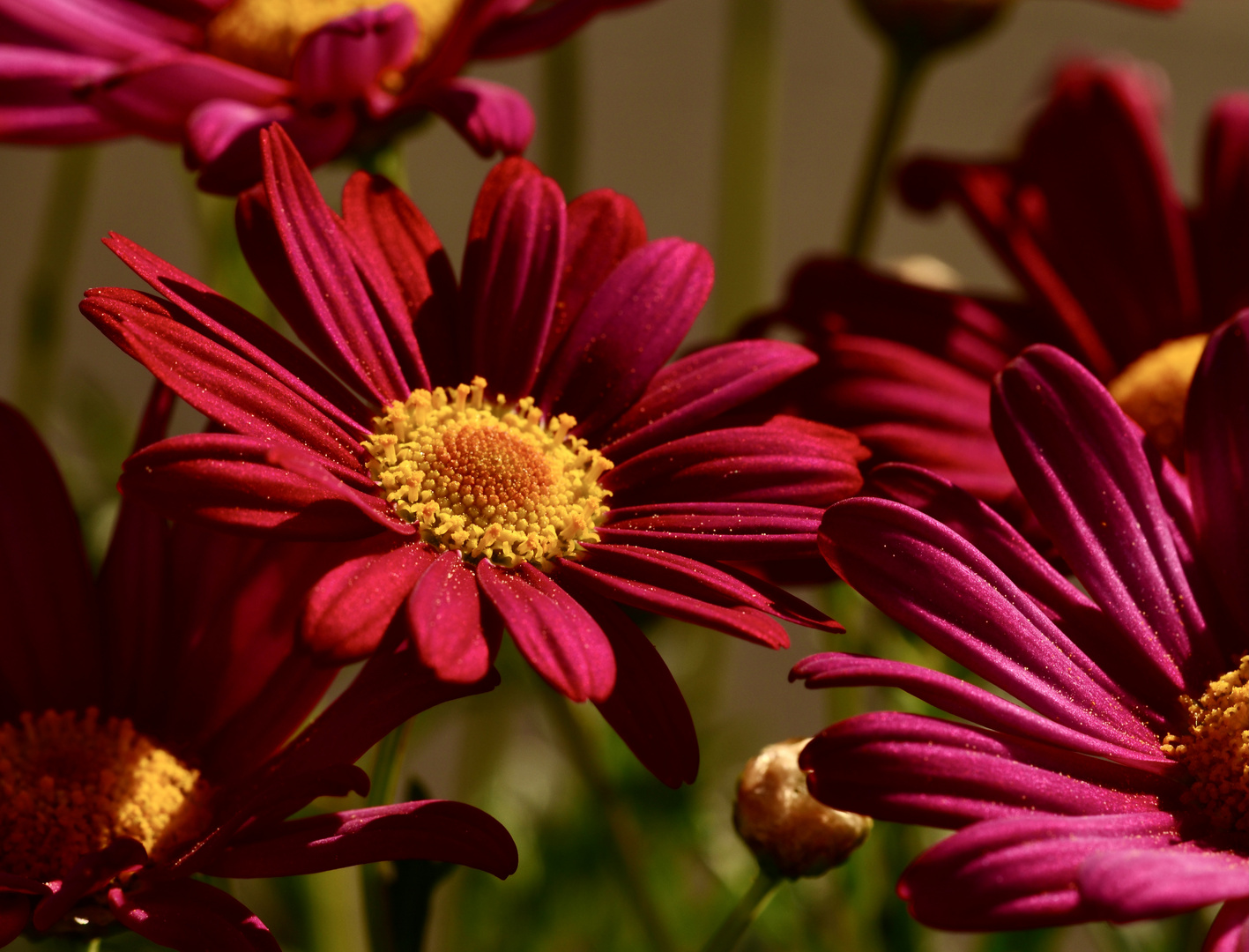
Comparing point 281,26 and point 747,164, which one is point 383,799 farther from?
point 747,164

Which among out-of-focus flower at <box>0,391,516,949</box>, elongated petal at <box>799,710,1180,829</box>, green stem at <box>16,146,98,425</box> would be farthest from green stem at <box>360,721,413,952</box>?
green stem at <box>16,146,98,425</box>

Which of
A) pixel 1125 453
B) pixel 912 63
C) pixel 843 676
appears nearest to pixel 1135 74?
pixel 912 63

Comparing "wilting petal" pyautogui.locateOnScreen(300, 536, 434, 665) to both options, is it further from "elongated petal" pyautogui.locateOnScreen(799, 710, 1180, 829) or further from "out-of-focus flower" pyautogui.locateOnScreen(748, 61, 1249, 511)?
"out-of-focus flower" pyautogui.locateOnScreen(748, 61, 1249, 511)

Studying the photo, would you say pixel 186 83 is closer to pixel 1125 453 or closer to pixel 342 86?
pixel 342 86

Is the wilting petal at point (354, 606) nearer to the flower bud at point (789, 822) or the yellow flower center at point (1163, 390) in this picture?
the flower bud at point (789, 822)

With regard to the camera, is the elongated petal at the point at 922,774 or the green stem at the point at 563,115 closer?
the elongated petal at the point at 922,774

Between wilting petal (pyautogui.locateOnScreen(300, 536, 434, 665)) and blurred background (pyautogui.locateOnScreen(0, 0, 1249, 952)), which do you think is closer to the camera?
wilting petal (pyautogui.locateOnScreen(300, 536, 434, 665))

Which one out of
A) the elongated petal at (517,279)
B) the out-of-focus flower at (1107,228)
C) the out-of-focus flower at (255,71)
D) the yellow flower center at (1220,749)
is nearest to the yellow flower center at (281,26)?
the out-of-focus flower at (255,71)
